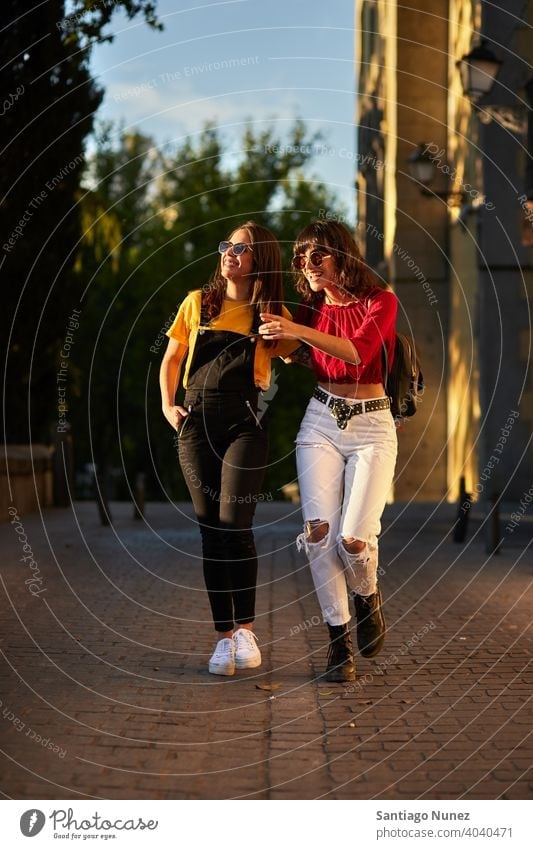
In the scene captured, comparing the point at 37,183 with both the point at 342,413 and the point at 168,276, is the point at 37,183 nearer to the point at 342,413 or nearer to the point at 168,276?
the point at 342,413

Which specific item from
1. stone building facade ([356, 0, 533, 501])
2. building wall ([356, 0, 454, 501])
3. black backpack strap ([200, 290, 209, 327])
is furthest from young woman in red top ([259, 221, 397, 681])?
building wall ([356, 0, 454, 501])

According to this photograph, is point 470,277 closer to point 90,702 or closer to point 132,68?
point 132,68

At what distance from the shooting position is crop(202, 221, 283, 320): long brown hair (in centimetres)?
671

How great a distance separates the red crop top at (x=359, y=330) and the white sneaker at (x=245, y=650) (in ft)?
4.82

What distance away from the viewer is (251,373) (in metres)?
6.85

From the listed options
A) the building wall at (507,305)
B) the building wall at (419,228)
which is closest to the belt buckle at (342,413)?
the building wall at (507,305)

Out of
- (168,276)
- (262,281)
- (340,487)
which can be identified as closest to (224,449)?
(340,487)

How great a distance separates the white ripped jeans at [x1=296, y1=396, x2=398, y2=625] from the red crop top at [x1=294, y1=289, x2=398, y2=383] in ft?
0.65

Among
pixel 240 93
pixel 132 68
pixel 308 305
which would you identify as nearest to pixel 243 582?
pixel 308 305

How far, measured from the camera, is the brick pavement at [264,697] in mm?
4930

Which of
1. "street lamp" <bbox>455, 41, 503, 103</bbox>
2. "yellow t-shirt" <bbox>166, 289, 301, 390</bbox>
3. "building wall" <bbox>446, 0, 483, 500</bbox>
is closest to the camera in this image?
"yellow t-shirt" <bbox>166, 289, 301, 390</bbox>

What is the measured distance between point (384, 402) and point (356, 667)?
1.55 meters

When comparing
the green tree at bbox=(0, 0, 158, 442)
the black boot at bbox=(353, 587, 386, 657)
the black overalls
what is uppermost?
the green tree at bbox=(0, 0, 158, 442)

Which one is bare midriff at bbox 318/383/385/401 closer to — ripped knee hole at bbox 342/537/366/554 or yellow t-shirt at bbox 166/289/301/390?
yellow t-shirt at bbox 166/289/301/390
